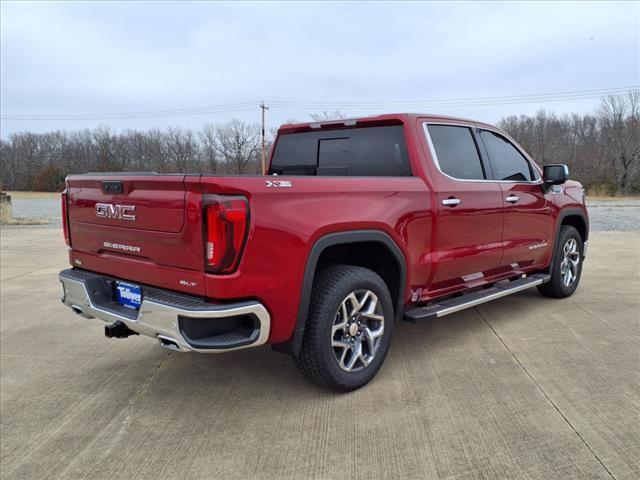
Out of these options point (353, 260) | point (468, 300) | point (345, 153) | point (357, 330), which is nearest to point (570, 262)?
point (468, 300)

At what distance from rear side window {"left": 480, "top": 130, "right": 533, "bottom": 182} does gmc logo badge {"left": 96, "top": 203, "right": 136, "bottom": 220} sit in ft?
10.5

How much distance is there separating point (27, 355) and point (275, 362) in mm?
2142

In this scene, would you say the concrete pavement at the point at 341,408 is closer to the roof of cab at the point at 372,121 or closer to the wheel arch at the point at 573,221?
the wheel arch at the point at 573,221

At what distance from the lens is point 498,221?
4551mm

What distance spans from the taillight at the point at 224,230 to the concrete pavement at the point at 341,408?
1.04 metres

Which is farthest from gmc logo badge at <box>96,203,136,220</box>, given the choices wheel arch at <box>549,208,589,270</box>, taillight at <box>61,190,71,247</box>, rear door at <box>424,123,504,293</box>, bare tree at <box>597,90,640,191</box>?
bare tree at <box>597,90,640,191</box>

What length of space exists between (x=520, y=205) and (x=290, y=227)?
9.38 ft

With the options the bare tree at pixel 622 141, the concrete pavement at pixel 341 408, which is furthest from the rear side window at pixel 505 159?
the bare tree at pixel 622 141

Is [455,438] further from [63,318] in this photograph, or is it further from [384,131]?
[63,318]

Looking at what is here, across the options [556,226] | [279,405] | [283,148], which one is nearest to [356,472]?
[279,405]

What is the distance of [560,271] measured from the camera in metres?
5.71

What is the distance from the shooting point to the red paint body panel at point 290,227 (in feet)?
9.06

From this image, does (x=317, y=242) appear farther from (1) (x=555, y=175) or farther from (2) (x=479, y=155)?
(1) (x=555, y=175)

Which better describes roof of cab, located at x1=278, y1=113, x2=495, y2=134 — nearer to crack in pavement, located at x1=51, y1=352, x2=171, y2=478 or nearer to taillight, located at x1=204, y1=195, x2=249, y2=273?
taillight, located at x1=204, y1=195, x2=249, y2=273
